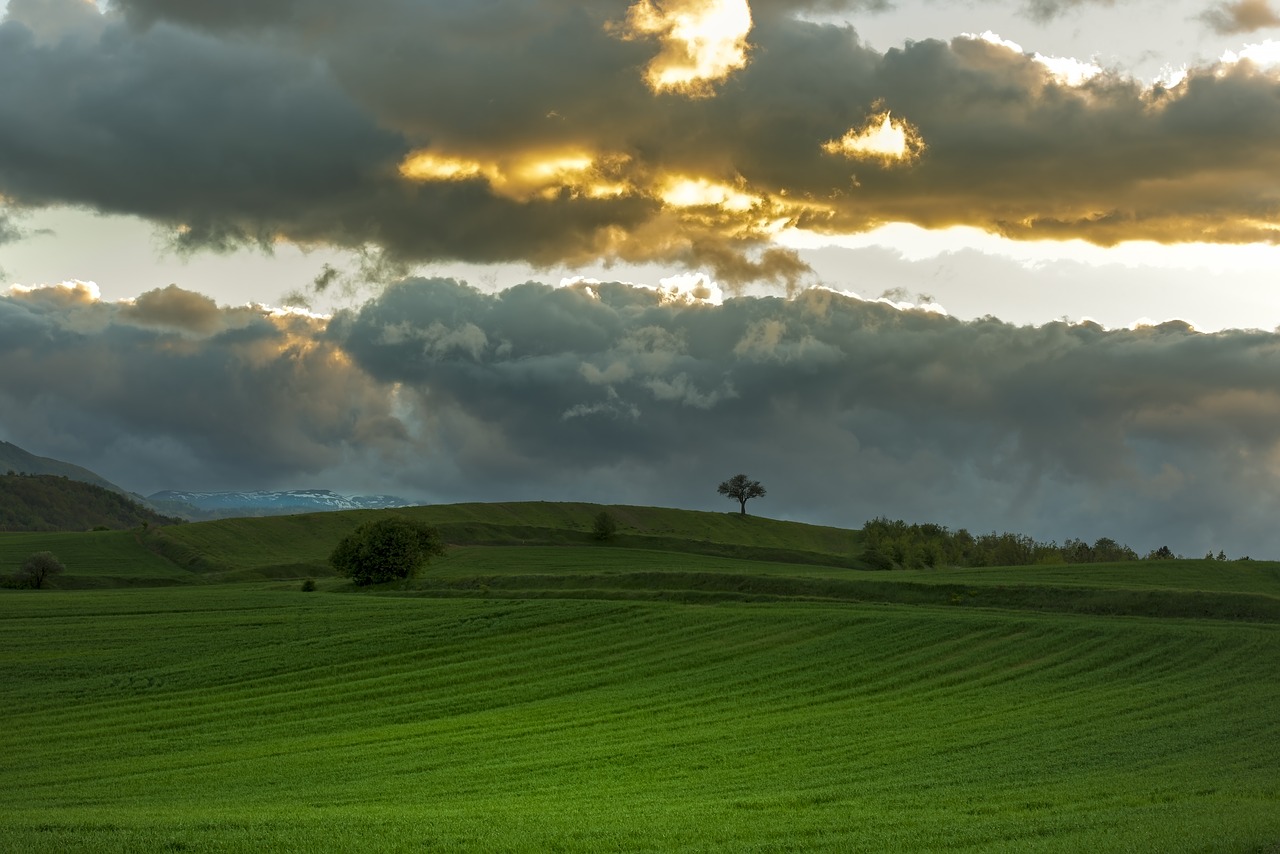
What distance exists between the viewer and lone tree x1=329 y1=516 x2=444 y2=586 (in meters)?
97.1

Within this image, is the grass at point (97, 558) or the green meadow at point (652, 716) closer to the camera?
the green meadow at point (652, 716)

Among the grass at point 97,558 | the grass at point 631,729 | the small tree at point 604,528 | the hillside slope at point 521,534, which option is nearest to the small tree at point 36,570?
the grass at point 97,558

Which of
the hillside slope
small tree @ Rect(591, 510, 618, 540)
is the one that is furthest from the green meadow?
small tree @ Rect(591, 510, 618, 540)

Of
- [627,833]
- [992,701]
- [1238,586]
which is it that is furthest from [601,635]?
[1238,586]

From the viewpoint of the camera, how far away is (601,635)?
206 feet

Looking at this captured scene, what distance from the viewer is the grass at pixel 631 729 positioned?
2347cm

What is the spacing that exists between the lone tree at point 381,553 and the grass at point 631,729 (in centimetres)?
2151

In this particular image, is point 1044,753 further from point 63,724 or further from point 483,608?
point 483,608

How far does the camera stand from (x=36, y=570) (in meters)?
105

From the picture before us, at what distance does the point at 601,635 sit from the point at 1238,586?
5765 cm

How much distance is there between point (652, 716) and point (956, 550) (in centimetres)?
12747

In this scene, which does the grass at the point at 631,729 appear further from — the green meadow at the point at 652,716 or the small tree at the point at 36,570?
the small tree at the point at 36,570

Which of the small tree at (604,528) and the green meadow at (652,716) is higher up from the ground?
the small tree at (604,528)

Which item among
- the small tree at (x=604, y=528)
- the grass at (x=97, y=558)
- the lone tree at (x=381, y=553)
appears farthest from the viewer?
the small tree at (x=604, y=528)
